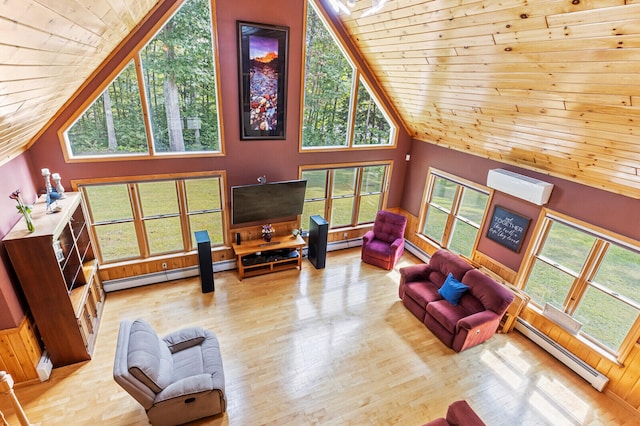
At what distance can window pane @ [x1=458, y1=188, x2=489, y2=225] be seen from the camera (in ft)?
19.4

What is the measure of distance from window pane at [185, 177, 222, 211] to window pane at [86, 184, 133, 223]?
3.06 ft

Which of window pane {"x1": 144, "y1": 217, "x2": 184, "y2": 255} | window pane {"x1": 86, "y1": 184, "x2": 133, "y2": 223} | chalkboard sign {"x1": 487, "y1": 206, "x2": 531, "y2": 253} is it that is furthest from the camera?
window pane {"x1": 144, "y1": 217, "x2": 184, "y2": 255}

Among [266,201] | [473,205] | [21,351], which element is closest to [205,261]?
[266,201]

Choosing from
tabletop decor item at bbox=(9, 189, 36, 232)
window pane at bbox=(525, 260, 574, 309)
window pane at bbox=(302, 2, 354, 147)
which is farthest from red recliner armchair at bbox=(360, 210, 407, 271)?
tabletop decor item at bbox=(9, 189, 36, 232)

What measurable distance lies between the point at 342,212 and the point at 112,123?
15.2 feet

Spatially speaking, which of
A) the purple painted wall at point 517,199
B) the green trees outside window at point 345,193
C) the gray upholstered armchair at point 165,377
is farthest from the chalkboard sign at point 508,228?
the gray upholstered armchair at point 165,377

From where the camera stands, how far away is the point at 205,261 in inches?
209

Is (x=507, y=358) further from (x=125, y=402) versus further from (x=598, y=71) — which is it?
(x=125, y=402)

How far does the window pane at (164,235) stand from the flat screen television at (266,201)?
1143 millimetres

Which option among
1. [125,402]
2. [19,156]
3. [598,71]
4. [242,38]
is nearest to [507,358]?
[598,71]

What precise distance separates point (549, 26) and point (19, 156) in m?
6.05

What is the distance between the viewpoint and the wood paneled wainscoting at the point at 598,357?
12.8 ft

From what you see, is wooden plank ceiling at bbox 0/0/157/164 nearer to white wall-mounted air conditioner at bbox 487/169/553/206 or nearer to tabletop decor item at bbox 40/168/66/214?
tabletop decor item at bbox 40/168/66/214

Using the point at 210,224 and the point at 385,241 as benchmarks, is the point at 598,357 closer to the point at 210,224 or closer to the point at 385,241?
the point at 385,241
